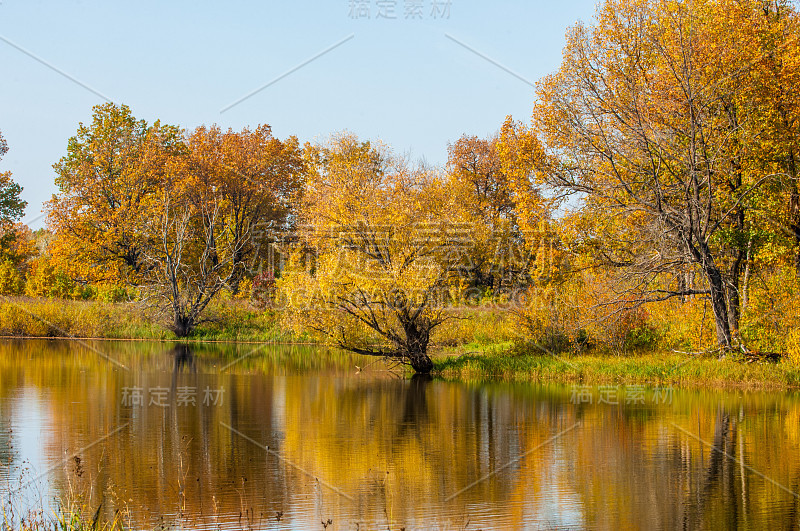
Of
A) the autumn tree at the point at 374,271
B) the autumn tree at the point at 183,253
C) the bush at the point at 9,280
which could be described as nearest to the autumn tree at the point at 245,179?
the autumn tree at the point at 183,253

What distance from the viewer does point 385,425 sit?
56.7 feet

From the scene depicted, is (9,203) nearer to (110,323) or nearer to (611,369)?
(110,323)

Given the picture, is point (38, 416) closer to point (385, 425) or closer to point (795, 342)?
point (385, 425)

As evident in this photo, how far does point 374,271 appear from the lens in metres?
26.2

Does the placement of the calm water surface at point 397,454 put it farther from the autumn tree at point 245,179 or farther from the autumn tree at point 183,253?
the autumn tree at point 245,179

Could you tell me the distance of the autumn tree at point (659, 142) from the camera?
24.3 meters

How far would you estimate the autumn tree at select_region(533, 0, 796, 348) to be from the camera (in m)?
24.3

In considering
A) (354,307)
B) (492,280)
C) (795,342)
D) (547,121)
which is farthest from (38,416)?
(492,280)

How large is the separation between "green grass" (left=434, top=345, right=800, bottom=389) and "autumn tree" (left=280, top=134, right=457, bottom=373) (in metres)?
1.93

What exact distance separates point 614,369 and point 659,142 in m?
7.58

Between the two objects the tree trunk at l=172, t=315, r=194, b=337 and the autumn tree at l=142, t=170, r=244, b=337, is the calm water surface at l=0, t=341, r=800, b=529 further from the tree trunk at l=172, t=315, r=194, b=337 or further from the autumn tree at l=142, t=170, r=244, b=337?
the autumn tree at l=142, t=170, r=244, b=337

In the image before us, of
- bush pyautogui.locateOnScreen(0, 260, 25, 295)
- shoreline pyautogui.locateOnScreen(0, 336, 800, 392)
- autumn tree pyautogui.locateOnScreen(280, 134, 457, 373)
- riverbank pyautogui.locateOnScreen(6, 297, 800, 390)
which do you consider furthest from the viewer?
bush pyautogui.locateOnScreen(0, 260, 25, 295)

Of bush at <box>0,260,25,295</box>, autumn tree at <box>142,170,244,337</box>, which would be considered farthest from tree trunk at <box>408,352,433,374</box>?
bush at <box>0,260,25,295</box>

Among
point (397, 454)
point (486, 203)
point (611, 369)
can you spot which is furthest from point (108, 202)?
point (397, 454)
